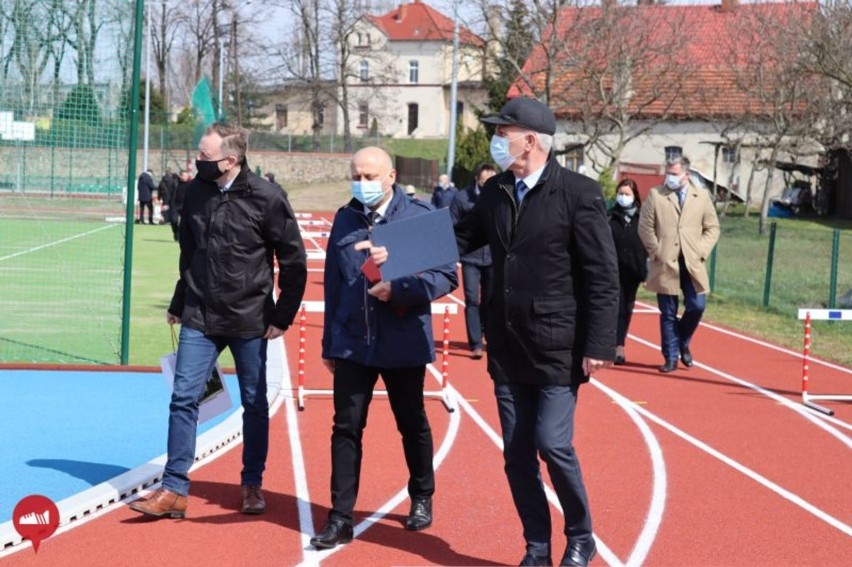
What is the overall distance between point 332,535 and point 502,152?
2.13m

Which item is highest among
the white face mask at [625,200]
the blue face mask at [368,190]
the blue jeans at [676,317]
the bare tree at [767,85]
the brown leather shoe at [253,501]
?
the bare tree at [767,85]

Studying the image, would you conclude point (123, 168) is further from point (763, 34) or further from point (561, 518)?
point (763, 34)

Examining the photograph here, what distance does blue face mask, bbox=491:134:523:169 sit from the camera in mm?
5848

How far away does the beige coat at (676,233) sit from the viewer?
13.2m

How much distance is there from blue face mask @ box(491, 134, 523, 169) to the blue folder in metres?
0.41

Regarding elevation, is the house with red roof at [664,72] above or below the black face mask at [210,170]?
above

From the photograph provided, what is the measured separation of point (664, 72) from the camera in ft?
117

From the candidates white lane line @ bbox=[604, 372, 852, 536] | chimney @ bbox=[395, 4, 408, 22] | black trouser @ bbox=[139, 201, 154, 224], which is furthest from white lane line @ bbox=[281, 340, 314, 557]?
chimney @ bbox=[395, 4, 408, 22]

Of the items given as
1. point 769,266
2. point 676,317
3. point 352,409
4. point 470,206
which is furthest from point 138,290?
point 352,409

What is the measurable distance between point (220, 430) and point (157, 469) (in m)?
1.34

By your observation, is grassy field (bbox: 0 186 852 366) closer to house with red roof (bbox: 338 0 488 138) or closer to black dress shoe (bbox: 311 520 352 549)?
black dress shoe (bbox: 311 520 352 549)

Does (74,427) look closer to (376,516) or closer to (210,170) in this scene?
(376,516)

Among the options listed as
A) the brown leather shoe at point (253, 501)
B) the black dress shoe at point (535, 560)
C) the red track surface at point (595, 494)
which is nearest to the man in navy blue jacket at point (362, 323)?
the red track surface at point (595, 494)

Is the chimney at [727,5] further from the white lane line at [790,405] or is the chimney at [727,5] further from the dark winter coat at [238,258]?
the dark winter coat at [238,258]
